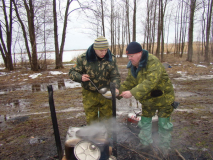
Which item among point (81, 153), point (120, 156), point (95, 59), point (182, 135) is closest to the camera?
point (81, 153)

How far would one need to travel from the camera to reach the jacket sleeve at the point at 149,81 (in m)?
2.10

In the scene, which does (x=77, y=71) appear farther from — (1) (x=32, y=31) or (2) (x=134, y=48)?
(1) (x=32, y=31)

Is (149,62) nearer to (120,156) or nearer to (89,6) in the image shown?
(120,156)

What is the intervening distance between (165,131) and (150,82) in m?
0.81

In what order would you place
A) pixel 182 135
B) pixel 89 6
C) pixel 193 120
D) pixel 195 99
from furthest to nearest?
1. pixel 89 6
2. pixel 195 99
3. pixel 193 120
4. pixel 182 135

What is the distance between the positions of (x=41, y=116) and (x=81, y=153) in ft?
8.33

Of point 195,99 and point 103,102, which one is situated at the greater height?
point 103,102

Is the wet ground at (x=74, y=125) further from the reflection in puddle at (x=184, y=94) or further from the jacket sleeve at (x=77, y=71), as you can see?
the jacket sleeve at (x=77, y=71)

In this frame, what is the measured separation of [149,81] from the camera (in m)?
2.11

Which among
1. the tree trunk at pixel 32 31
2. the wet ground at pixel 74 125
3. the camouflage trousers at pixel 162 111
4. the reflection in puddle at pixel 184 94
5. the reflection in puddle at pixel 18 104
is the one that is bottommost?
the wet ground at pixel 74 125

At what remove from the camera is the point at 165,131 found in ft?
7.79

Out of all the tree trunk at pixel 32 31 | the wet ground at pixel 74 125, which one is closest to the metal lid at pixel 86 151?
the wet ground at pixel 74 125

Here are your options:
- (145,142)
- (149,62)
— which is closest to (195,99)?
(145,142)

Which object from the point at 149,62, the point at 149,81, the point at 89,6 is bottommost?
the point at 149,81
